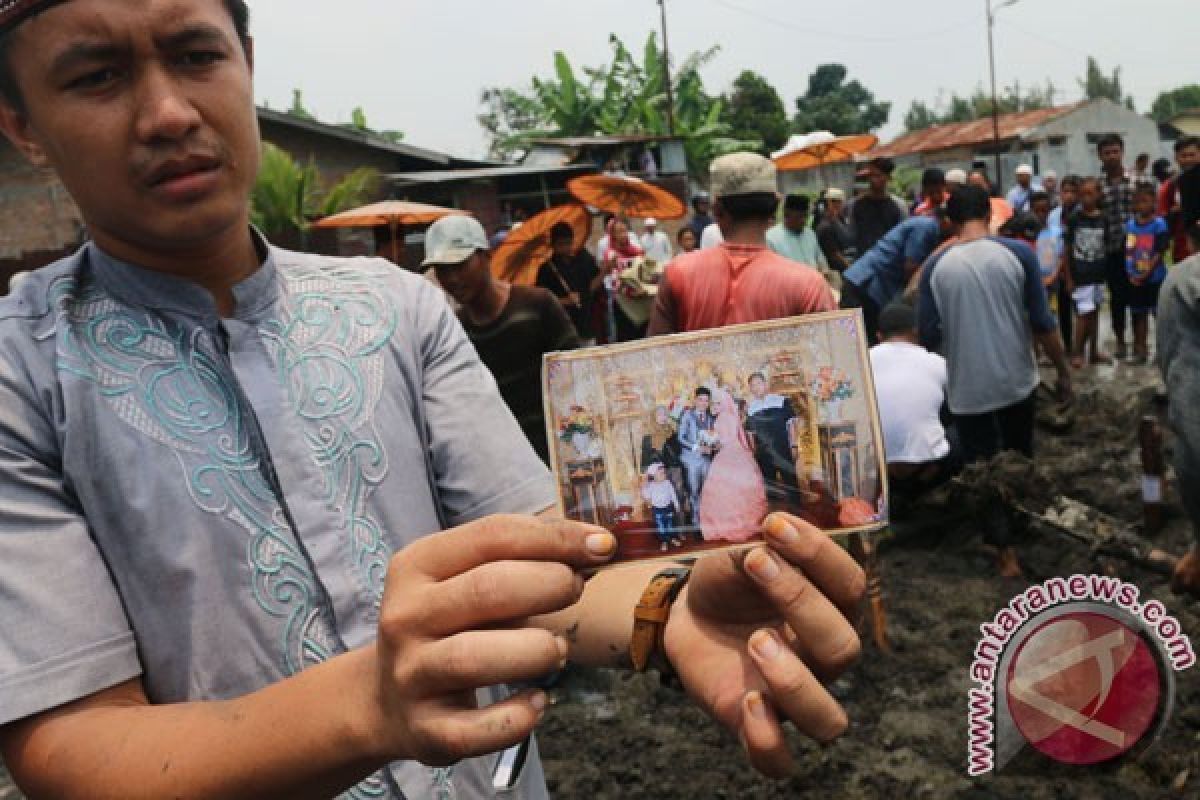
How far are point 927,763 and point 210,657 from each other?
284 cm

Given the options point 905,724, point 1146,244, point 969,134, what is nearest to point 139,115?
point 905,724

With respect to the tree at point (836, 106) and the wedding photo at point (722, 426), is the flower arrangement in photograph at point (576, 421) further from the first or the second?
the tree at point (836, 106)

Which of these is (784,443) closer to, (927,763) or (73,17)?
(73,17)

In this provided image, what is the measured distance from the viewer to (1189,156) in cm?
727

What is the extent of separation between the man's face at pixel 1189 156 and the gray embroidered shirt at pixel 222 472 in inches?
304

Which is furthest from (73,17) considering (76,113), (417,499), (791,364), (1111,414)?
(1111,414)

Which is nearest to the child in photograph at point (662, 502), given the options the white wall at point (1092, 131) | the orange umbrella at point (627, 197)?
the orange umbrella at point (627, 197)

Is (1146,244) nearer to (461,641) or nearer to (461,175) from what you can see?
(461,641)

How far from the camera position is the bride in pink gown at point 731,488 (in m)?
1.04

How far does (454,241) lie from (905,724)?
105 inches

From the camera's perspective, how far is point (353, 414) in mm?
1193

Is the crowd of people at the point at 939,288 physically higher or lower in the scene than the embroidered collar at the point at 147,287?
lower

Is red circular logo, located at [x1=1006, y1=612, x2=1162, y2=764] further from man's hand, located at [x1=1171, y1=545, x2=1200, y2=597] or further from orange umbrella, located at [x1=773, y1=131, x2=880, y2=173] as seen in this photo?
orange umbrella, located at [x1=773, y1=131, x2=880, y2=173]

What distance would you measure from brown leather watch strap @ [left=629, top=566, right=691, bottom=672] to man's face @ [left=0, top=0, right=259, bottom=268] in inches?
28.8
